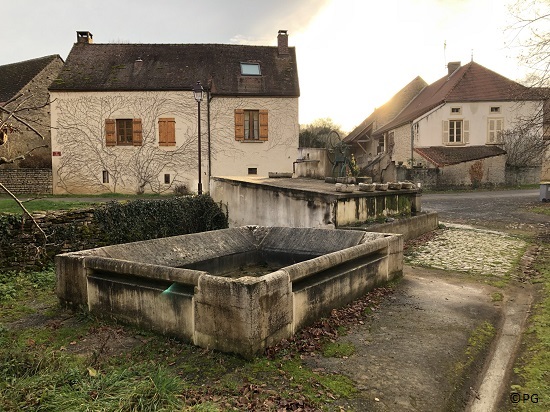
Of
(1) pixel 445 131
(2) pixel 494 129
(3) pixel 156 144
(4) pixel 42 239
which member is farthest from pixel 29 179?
(2) pixel 494 129

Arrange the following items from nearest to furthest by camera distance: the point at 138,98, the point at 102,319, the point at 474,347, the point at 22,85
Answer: the point at 474,347 → the point at 102,319 → the point at 138,98 → the point at 22,85

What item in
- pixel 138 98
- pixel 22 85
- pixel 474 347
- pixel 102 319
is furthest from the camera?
pixel 22 85

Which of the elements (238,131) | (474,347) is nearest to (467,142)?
(238,131)

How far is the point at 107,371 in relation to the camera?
3830 millimetres

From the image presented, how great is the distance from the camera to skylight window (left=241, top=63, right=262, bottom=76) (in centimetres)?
2425

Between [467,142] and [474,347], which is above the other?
[467,142]

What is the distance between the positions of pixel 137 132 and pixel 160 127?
4.16 feet

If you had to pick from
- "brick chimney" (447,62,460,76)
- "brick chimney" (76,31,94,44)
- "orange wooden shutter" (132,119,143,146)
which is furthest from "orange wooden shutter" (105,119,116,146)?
"brick chimney" (447,62,460,76)

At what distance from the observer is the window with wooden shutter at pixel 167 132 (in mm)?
23016

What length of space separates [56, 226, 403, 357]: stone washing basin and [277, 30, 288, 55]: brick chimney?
20.4 m

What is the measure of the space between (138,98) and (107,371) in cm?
2118

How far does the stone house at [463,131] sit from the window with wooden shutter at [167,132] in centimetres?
1274

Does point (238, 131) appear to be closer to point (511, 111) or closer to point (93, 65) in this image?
point (93, 65)

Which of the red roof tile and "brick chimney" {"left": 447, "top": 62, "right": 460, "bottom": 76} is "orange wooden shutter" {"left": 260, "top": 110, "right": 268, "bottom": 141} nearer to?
the red roof tile
